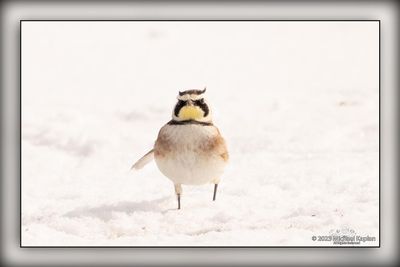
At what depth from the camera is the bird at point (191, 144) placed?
19.6 feet

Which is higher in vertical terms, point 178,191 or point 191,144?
point 191,144

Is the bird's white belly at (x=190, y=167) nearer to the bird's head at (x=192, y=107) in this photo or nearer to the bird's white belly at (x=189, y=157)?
the bird's white belly at (x=189, y=157)

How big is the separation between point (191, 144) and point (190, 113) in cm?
27

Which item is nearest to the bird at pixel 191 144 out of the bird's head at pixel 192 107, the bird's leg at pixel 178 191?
the bird's head at pixel 192 107

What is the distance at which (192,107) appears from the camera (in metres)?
5.99

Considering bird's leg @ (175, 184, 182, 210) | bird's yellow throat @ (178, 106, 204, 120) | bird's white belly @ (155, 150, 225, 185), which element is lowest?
bird's leg @ (175, 184, 182, 210)

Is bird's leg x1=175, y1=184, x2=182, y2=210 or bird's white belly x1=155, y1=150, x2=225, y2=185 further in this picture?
→ bird's leg x1=175, y1=184, x2=182, y2=210

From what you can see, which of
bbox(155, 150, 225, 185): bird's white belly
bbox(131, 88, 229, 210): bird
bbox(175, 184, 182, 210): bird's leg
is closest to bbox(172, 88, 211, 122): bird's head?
bbox(131, 88, 229, 210): bird

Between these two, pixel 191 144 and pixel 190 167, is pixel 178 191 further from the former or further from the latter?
pixel 191 144

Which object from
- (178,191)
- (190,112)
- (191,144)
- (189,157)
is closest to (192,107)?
(190,112)

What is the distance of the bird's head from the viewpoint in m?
5.93

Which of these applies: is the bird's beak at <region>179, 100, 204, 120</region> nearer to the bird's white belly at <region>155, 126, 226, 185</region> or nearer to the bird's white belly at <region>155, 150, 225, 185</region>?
the bird's white belly at <region>155, 126, 226, 185</region>

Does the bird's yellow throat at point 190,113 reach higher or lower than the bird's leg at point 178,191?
higher

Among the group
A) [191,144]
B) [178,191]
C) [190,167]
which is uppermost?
[191,144]
